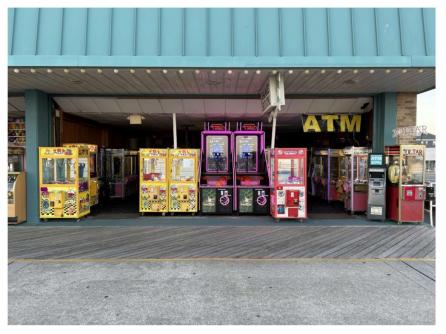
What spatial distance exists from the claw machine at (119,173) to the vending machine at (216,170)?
16.4ft

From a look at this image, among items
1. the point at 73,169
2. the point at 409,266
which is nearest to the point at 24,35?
the point at 73,169

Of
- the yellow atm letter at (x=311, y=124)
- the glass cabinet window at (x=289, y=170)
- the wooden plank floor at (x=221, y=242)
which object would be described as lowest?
the wooden plank floor at (x=221, y=242)

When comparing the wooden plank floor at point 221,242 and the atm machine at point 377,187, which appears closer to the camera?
the wooden plank floor at point 221,242

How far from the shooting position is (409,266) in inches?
208

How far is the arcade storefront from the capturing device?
6621 millimetres

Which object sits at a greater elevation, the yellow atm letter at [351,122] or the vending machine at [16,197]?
the yellow atm letter at [351,122]

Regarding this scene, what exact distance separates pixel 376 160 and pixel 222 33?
558cm

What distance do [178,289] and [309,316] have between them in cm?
179

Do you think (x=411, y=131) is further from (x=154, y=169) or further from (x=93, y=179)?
(x=93, y=179)

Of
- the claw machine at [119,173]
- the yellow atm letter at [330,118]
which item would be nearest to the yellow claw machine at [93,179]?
the claw machine at [119,173]

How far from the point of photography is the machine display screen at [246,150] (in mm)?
10562

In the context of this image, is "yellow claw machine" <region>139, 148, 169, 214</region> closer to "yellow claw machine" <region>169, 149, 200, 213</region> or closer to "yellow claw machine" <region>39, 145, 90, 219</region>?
"yellow claw machine" <region>169, 149, 200, 213</region>

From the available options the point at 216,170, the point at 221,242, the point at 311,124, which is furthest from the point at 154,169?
the point at 311,124

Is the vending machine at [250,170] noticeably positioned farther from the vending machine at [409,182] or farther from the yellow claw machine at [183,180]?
the vending machine at [409,182]
